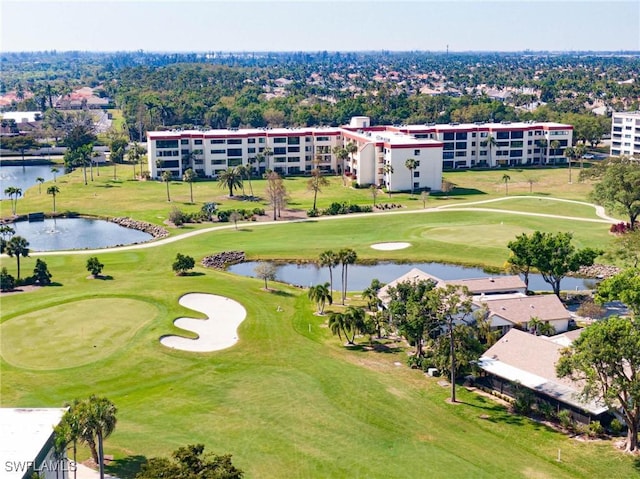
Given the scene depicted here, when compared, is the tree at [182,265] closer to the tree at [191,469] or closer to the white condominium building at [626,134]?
the tree at [191,469]

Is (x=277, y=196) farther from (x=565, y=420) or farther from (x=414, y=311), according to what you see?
(x=565, y=420)

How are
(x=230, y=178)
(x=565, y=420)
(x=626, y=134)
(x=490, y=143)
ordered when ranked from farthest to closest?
(x=626, y=134) → (x=490, y=143) → (x=230, y=178) → (x=565, y=420)

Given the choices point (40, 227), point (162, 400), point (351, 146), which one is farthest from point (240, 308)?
point (351, 146)

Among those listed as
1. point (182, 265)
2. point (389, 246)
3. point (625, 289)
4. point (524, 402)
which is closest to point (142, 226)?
point (182, 265)

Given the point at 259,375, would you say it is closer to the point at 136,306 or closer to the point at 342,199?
the point at 136,306

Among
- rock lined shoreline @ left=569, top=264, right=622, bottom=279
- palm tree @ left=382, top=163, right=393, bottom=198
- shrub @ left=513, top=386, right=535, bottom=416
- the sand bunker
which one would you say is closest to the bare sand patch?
A: the sand bunker
